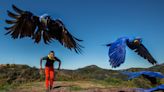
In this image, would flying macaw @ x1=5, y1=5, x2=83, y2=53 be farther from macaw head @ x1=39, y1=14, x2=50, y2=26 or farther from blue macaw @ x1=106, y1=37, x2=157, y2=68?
blue macaw @ x1=106, y1=37, x2=157, y2=68

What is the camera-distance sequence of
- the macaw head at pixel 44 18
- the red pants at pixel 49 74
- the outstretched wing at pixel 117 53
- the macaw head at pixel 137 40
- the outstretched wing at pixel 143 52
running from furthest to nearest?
1. the red pants at pixel 49 74
2. the macaw head at pixel 44 18
3. the outstretched wing at pixel 143 52
4. the macaw head at pixel 137 40
5. the outstretched wing at pixel 117 53

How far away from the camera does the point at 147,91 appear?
757cm

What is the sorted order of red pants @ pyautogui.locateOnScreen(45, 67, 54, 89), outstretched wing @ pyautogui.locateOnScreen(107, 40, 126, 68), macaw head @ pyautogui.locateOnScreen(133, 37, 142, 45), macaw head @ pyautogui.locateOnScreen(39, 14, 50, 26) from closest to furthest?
outstretched wing @ pyautogui.locateOnScreen(107, 40, 126, 68) → macaw head @ pyautogui.locateOnScreen(133, 37, 142, 45) → macaw head @ pyautogui.locateOnScreen(39, 14, 50, 26) → red pants @ pyautogui.locateOnScreen(45, 67, 54, 89)

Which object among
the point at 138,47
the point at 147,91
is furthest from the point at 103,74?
the point at 147,91

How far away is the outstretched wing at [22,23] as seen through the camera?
1391 centimetres

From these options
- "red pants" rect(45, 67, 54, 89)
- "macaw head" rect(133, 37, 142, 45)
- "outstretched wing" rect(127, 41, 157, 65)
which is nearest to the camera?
"macaw head" rect(133, 37, 142, 45)

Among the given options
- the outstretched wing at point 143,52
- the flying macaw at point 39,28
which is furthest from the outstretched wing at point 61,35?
the outstretched wing at point 143,52

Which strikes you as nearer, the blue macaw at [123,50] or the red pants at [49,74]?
the blue macaw at [123,50]

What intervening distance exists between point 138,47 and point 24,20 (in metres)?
5.45

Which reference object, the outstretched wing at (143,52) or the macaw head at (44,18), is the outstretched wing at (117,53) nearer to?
the outstretched wing at (143,52)

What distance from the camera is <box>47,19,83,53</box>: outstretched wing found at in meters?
14.1

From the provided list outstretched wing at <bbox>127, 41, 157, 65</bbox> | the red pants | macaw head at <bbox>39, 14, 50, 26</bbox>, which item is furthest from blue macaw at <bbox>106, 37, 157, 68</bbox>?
the red pants

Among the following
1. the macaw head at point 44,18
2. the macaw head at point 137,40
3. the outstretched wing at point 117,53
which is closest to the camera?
the outstretched wing at point 117,53

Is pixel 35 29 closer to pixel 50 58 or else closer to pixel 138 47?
pixel 50 58
